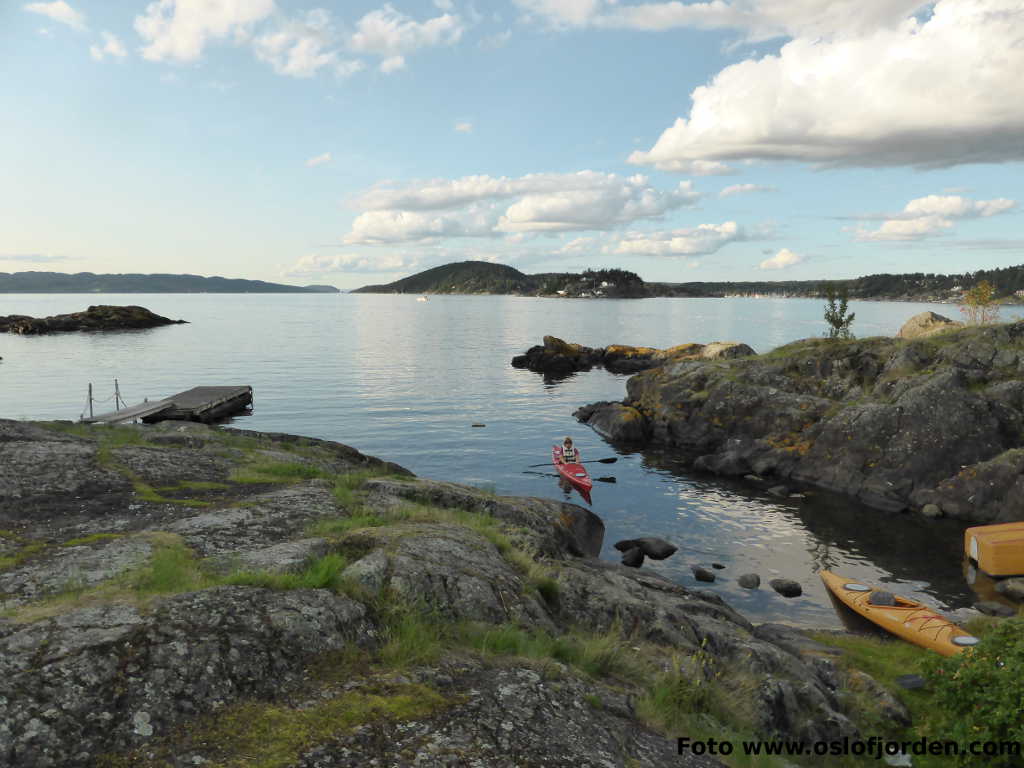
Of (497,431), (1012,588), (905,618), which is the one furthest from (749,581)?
(497,431)

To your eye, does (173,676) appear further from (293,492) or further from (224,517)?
(293,492)

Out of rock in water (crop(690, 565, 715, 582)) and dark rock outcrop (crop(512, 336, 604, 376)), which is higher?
dark rock outcrop (crop(512, 336, 604, 376))

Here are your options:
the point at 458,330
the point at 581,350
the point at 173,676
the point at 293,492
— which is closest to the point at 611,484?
the point at 293,492

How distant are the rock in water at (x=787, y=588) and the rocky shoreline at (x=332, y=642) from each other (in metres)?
9.29

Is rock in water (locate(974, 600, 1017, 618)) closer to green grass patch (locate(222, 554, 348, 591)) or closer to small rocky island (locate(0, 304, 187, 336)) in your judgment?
green grass patch (locate(222, 554, 348, 591))

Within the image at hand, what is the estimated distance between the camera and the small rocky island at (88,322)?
443ft

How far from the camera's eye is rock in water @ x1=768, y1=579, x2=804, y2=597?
879 inches

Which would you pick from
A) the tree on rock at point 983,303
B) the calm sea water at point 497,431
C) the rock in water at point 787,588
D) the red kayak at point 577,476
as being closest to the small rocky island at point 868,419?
the calm sea water at point 497,431

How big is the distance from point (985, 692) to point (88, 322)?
17801cm

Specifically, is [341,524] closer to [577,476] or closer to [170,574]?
[170,574]

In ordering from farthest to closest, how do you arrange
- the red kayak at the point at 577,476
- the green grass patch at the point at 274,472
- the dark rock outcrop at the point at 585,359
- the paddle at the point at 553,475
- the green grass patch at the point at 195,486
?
the dark rock outcrop at the point at 585,359, the paddle at the point at 553,475, the red kayak at the point at 577,476, the green grass patch at the point at 274,472, the green grass patch at the point at 195,486

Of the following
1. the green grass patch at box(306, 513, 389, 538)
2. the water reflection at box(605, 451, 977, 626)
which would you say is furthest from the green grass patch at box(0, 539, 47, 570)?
the water reflection at box(605, 451, 977, 626)

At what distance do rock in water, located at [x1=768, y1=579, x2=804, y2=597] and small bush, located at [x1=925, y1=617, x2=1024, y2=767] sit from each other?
1029 cm

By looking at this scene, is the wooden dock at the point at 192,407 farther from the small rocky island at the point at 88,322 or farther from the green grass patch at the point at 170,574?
the small rocky island at the point at 88,322
